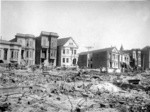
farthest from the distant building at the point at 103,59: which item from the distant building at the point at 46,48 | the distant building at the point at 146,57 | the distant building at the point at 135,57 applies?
the distant building at the point at 146,57

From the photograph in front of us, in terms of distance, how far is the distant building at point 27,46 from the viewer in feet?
146

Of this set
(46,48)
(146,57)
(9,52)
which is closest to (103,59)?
(46,48)

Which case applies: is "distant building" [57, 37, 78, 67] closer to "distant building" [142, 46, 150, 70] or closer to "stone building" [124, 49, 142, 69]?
"stone building" [124, 49, 142, 69]

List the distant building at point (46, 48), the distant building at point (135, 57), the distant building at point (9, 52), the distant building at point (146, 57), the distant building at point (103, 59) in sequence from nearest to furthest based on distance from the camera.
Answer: the distant building at point (9, 52), the distant building at point (46, 48), the distant building at point (103, 59), the distant building at point (135, 57), the distant building at point (146, 57)

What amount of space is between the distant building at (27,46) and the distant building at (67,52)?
323 inches

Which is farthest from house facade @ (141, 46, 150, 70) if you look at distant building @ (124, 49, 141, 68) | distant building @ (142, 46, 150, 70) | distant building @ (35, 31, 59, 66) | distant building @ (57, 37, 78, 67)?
distant building @ (35, 31, 59, 66)

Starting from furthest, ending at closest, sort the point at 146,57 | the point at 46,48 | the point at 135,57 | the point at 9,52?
the point at 146,57 → the point at 135,57 → the point at 46,48 → the point at 9,52

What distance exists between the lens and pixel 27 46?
4550 centimetres

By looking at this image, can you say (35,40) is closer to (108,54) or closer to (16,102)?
(108,54)

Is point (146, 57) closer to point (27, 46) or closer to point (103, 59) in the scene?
point (103, 59)

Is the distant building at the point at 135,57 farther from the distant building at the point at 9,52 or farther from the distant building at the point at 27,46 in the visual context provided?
the distant building at the point at 9,52

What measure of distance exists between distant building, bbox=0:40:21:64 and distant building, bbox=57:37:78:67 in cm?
1289

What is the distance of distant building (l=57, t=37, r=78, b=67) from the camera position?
4950cm

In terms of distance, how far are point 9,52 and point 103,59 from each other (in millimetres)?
31231
